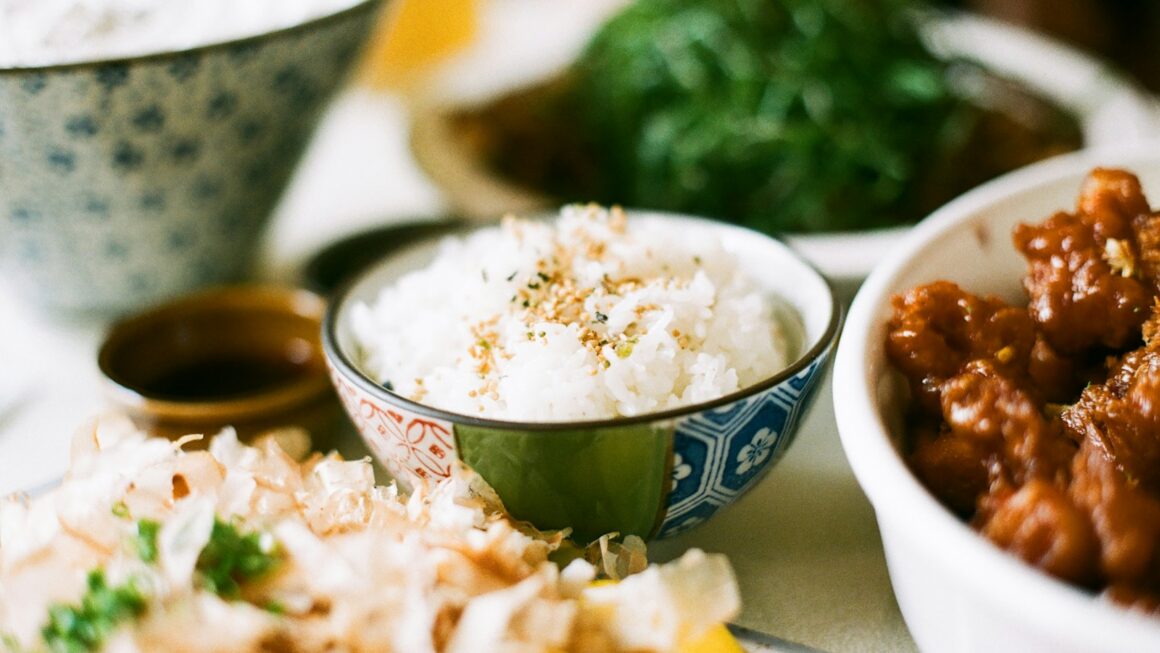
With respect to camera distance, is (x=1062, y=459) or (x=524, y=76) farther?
(x=524, y=76)

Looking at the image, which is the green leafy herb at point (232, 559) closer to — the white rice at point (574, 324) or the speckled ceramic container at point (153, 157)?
the white rice at point (574, 324)

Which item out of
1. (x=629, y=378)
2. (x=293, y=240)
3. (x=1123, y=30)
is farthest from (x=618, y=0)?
(x=629, y=378)

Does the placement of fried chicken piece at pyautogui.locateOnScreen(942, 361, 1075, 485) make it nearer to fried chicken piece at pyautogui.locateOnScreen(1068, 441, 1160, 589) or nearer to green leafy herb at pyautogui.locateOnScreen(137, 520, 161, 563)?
fried chicken piece at pyautogui.locateOnScreen(1068, 441, 1160, 589)

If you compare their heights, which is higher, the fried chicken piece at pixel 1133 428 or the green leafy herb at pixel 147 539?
the green leafy herb at pixel 147 539

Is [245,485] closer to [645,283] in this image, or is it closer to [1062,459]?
[645,283]

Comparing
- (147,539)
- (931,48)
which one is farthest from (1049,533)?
(931,48)

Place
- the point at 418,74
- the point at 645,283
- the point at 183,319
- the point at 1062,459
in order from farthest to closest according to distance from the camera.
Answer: the point at 418,74 < the point at 183,319 < the point at 645,283 < the point at 1062,459

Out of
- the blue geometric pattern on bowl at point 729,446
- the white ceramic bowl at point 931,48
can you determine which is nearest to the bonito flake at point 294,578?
the blue geometric pattern on bowl at point 729,446
